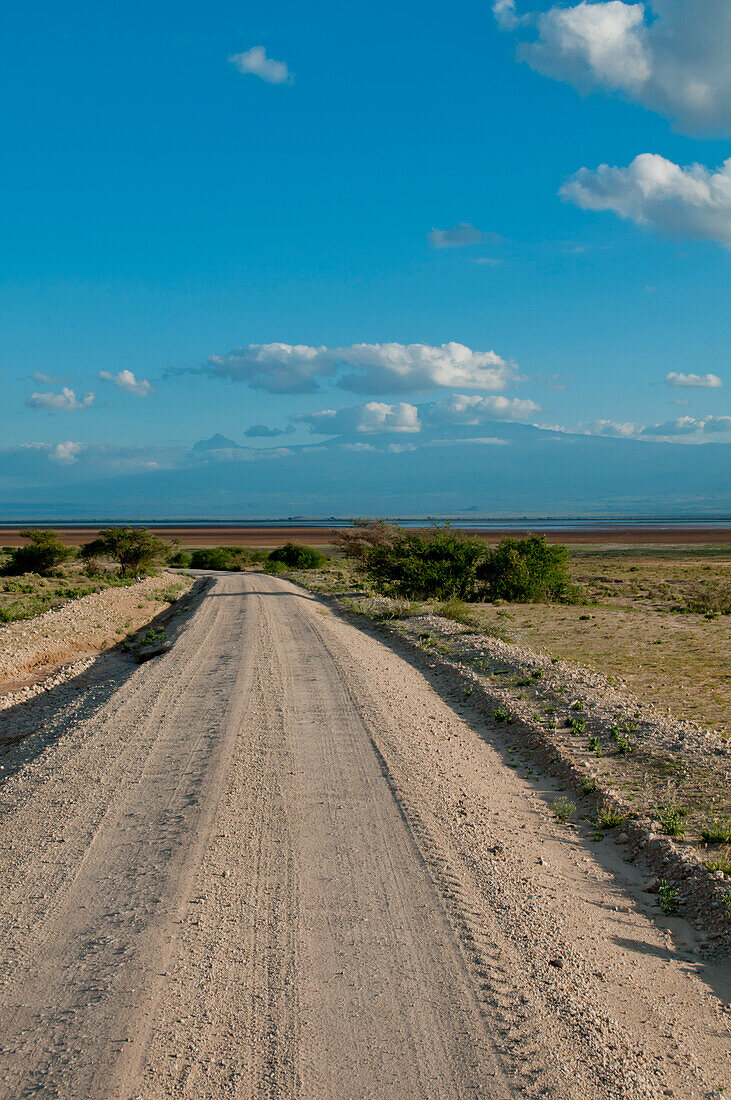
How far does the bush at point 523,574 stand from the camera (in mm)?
32344

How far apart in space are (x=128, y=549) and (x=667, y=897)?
45997mm

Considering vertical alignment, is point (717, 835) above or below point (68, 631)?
above

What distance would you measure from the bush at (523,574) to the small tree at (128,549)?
82.2 ft

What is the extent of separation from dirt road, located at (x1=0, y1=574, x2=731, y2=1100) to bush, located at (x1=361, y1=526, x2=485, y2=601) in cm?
2281

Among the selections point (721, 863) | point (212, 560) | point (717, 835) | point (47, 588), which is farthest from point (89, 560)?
point (721, 863)

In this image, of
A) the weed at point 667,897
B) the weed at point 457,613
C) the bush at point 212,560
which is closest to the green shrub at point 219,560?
the bush at point 212,560

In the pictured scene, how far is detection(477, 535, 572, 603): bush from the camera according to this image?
32.3 meters

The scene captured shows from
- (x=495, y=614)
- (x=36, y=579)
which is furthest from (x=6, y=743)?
(x=36, y=579)

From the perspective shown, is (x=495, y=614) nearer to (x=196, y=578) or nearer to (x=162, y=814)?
(x=162, y=814)

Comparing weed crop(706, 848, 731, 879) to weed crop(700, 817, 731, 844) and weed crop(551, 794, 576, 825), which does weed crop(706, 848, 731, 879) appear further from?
weed crop(551, 794, 576, 825)

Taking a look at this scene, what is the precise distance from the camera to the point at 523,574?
107 ft

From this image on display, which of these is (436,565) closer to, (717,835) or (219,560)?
(717,835)

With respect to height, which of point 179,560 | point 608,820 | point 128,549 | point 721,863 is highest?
point 128,549

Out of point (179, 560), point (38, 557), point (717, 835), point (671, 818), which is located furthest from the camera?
point (179, 560)
